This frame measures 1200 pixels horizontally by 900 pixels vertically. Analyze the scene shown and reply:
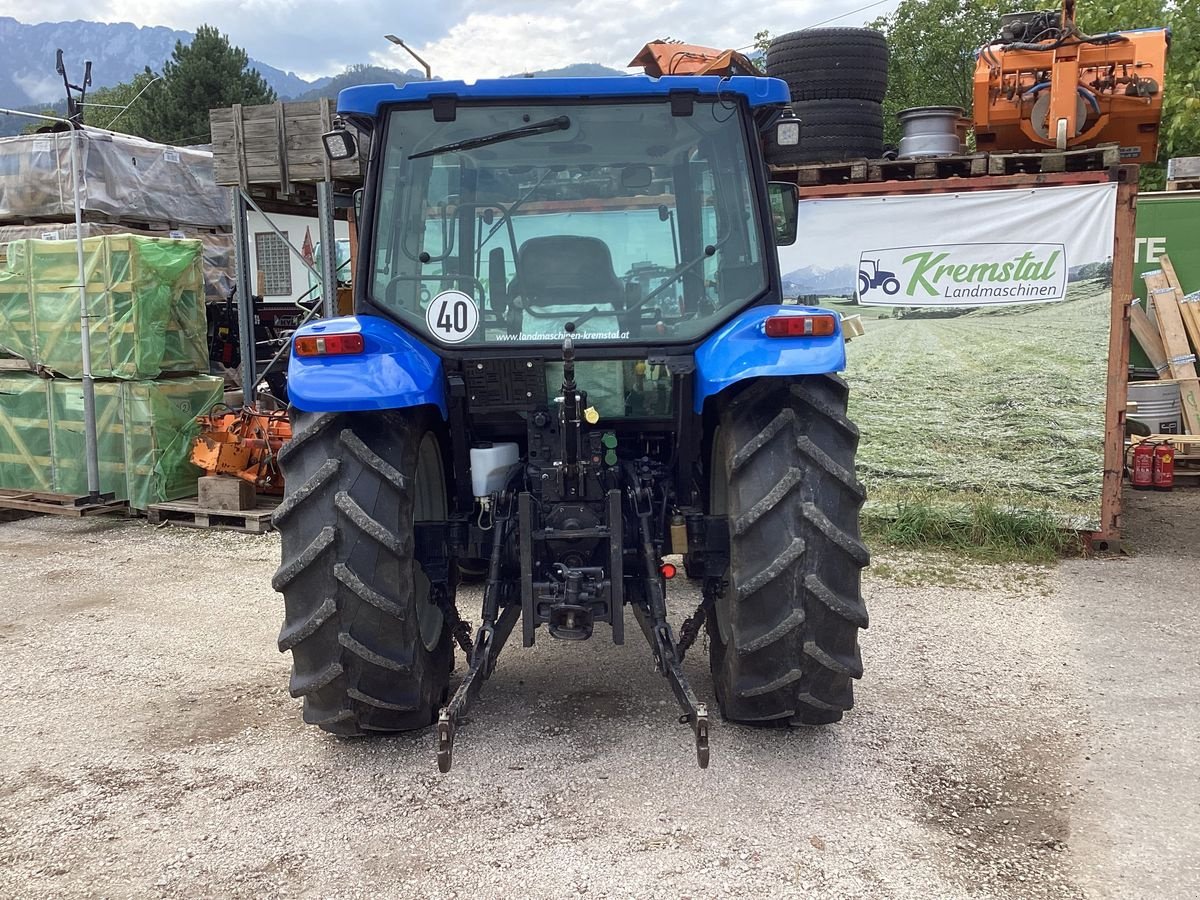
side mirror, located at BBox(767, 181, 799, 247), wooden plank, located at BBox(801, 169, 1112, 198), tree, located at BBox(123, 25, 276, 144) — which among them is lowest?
side mirror, located at BBox(767, 181, 799, 247)

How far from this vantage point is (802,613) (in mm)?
3225

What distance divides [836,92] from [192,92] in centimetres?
2820

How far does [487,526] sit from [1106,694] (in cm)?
264

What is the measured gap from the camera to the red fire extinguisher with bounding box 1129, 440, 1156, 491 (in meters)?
7.88

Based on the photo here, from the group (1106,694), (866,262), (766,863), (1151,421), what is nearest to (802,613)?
(766,863)

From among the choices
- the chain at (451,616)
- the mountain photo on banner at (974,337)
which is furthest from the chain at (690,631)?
the mountain photo on banner at (974,337)

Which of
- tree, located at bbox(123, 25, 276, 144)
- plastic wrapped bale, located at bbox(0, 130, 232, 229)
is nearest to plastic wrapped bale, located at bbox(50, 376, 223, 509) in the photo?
plastic wrapped bale, located at bbox(0, 130, 232, 229)

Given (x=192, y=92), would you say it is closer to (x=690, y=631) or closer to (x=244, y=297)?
(x=244, y=297)

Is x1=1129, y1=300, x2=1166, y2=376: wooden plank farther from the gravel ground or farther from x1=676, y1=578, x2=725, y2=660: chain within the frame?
x1=676, y1=578, x2=725, y2=660: chain

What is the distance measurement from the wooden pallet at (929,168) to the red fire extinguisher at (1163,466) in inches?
115

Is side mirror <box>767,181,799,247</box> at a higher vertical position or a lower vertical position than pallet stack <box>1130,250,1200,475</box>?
higher

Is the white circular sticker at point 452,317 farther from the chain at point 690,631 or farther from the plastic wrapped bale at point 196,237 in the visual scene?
the plastic wrapped bale at point 196,237

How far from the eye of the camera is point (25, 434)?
8273mm

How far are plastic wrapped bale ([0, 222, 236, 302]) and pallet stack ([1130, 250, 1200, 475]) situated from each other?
28.1 feet
